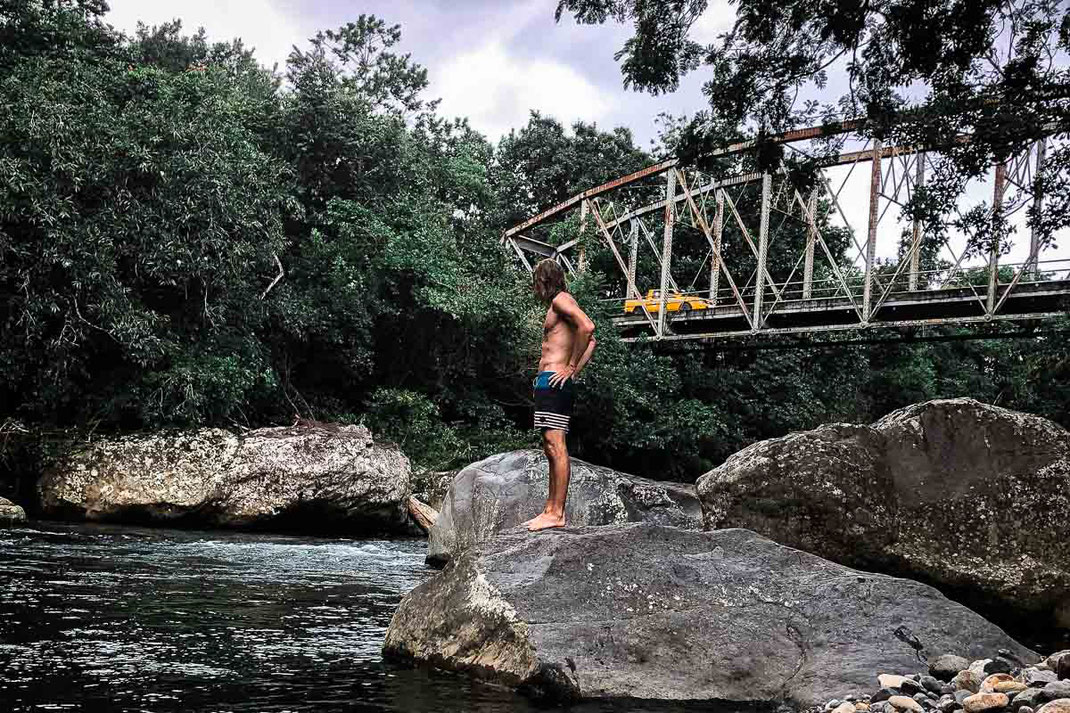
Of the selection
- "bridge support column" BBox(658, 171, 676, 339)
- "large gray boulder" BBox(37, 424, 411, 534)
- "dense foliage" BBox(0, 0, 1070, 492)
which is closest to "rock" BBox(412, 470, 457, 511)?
"large gray boulder" BBox(37, 424, 411, 534)

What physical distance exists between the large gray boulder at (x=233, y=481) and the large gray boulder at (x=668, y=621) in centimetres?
959

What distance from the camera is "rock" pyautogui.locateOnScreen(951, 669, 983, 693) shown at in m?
4.48

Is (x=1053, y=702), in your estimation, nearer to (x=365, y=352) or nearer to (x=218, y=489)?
(x=218, y=489)

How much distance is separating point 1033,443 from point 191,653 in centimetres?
628

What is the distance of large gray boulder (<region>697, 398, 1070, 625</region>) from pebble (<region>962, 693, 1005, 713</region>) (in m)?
4.12

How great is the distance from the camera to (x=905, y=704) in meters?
4.11

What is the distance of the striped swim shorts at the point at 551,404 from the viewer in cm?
670

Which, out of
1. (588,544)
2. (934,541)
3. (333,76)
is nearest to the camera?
(588,544)

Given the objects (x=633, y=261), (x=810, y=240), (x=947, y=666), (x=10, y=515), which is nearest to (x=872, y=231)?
(x=810, y=240)

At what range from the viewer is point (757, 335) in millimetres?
28688

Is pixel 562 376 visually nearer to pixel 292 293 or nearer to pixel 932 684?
pixel 932 684

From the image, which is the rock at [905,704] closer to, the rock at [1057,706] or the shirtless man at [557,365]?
the rock at [1057,706]

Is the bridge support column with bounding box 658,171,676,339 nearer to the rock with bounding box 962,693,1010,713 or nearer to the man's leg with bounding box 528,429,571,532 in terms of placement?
the man's leg with bounding box 528,429,571,532

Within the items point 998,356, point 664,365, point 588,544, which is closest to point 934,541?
point 588,544
